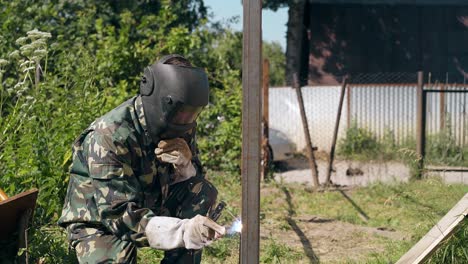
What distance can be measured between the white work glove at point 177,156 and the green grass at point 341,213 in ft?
4.45

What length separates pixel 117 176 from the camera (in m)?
3.51

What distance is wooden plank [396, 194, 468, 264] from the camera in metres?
4.50

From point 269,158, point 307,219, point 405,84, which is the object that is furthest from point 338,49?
point 307,219

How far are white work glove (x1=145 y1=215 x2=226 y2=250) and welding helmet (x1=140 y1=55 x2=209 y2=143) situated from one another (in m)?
0.49

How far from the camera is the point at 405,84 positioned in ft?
47.9

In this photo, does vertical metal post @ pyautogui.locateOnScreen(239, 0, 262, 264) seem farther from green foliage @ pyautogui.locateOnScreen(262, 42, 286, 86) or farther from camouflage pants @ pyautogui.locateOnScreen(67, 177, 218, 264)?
green foliage @ pyautogui.locateOnScreen(262, 42, 286, 86)

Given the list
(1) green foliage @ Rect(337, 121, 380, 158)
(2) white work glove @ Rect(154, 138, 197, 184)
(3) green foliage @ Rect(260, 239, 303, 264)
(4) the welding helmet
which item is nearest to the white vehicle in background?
(1) green foliage @ Rect(337, 121, 380, 158)

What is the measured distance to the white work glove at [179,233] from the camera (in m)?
3.30

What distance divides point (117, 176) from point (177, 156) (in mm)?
421

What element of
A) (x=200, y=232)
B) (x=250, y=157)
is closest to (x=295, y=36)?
(x=250, y=157)

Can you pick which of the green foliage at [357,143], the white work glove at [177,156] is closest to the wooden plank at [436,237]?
the white work glove at [177,156]

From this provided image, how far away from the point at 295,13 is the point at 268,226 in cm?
1251

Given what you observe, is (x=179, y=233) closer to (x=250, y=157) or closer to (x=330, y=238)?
(x=250, y=157)

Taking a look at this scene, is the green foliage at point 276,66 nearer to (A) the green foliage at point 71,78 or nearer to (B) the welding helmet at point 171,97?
(A) the green foliage at point 71,78
